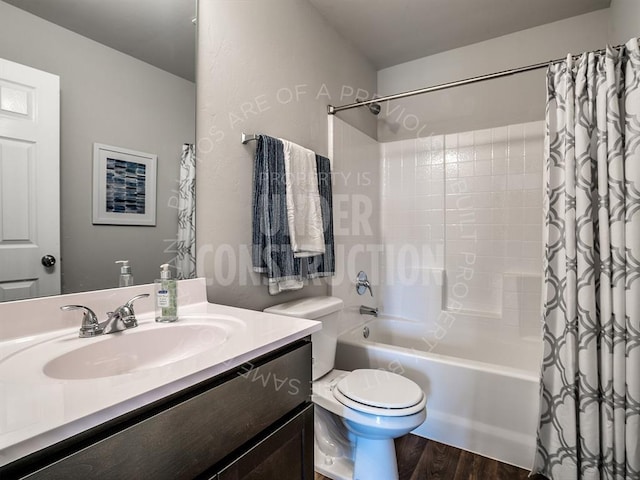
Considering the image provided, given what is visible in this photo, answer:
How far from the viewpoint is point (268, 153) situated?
58.3 inches

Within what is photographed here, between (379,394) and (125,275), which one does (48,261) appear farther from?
(379,394)

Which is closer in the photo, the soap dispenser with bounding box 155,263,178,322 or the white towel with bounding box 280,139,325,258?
the soap dispenser with bounding box 155,263,178,322

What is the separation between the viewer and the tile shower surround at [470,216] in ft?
7.16

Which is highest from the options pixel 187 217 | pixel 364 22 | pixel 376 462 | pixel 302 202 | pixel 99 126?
pixel 364 22

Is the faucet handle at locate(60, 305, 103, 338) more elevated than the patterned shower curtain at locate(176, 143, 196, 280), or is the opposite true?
the patterned shower curtain at locate(176, 143, 196, 280)

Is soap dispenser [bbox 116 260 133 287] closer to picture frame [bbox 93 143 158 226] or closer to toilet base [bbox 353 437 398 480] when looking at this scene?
picture frame [bbox 93 143 158 226]

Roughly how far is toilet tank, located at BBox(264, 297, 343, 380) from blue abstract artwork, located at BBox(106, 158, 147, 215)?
27.8 inches

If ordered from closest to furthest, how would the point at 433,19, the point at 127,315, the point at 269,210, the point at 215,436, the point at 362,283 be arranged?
1. the point at 215,436
2. the point at 127,315
3. the point at 269,210
4. the point at 433,19
5. the point at 362,283

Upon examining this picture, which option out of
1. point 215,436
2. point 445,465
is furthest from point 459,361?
point 215,436

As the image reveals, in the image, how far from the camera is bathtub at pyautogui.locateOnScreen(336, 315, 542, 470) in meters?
1.52

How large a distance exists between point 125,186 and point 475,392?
5.69ft

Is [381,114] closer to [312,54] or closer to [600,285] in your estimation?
[312,54]

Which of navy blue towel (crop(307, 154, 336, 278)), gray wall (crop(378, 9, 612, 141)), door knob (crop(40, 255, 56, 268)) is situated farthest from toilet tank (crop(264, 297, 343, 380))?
gray wall (crop(378, 9, 612, 141))

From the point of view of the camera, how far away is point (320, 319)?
1549 millimetres
